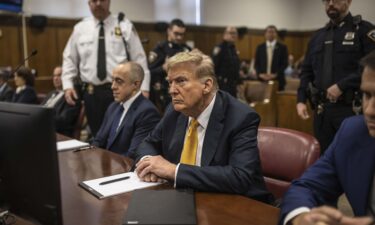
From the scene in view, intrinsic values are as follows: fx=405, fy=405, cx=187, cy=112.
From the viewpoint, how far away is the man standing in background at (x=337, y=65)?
269cm

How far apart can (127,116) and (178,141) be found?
91 centimetres

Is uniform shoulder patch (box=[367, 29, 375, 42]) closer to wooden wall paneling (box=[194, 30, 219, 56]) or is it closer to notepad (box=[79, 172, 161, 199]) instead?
notepad (box=[79, 172, 161, 199])

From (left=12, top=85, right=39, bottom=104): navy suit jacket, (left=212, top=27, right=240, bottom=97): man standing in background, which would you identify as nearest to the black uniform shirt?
(left=212, top=27, right=240, bottom=97): man standing in background

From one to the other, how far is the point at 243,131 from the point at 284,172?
31 centimetres

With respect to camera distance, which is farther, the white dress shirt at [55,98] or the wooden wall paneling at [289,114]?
the wooden wall paneling at [289,114]

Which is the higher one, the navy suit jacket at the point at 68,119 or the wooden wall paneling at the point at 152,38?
the wooden wall paneling at the point at 152,38

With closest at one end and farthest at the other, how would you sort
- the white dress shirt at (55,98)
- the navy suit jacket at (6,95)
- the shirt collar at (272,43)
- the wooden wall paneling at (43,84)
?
1. the white dress shirt at (55,98)
2. the navy suit jacket at (6,95)
3. the wooden wall paneling at (43,84)
4. the shirt collar at (272,43)

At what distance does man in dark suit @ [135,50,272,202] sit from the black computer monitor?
591 millimetres

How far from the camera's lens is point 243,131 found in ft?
5.49

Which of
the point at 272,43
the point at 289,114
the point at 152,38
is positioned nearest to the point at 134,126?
the point at 289,114

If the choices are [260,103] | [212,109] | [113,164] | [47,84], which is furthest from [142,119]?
[47,84]

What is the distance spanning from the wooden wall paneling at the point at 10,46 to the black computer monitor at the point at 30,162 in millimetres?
6719

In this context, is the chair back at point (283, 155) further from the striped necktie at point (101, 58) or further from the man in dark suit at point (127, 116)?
the striped necktie at point (101, 58)

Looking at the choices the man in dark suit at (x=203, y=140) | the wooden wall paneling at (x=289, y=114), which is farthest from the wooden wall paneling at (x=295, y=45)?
the man in dark suit at (x=203, y=140)
